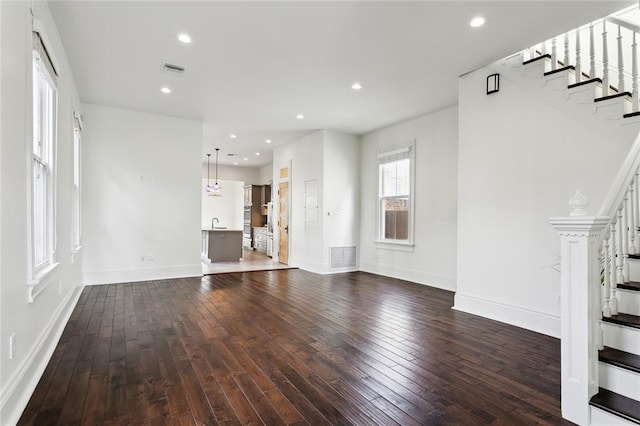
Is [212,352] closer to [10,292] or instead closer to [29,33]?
[10,292]

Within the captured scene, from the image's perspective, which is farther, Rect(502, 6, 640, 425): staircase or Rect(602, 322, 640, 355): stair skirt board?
Rect(602, 322, 640, 355): stair skirt board

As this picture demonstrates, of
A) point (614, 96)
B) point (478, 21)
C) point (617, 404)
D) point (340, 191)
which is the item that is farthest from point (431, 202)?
point (617, 404)

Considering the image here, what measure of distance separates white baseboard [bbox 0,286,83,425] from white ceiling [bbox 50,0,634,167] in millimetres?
2972

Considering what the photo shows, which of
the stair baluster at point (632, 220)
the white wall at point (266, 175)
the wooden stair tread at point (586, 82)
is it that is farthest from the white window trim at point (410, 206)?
the white wall at point (266, 175)

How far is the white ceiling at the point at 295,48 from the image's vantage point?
3.01 metres

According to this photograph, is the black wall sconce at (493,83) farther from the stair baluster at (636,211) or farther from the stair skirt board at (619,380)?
the stair skirt board at (619,380)

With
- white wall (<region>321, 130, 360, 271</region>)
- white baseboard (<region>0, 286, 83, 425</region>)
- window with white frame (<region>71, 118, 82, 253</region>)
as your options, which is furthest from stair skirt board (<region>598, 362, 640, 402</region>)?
window with white frame (<region>71, 118, 82, 253</region>)

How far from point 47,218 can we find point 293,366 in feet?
9.00

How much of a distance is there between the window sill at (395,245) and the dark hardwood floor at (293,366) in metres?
1.79

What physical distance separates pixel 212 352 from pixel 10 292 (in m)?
1.51

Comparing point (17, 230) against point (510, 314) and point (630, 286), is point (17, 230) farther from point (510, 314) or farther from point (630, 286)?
point (510, 314)

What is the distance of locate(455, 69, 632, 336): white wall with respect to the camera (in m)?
3.31

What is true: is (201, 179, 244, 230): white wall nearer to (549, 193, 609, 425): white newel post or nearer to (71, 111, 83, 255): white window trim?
(71, 111, 83, 255): white window trim

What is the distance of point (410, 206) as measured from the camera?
630cm
